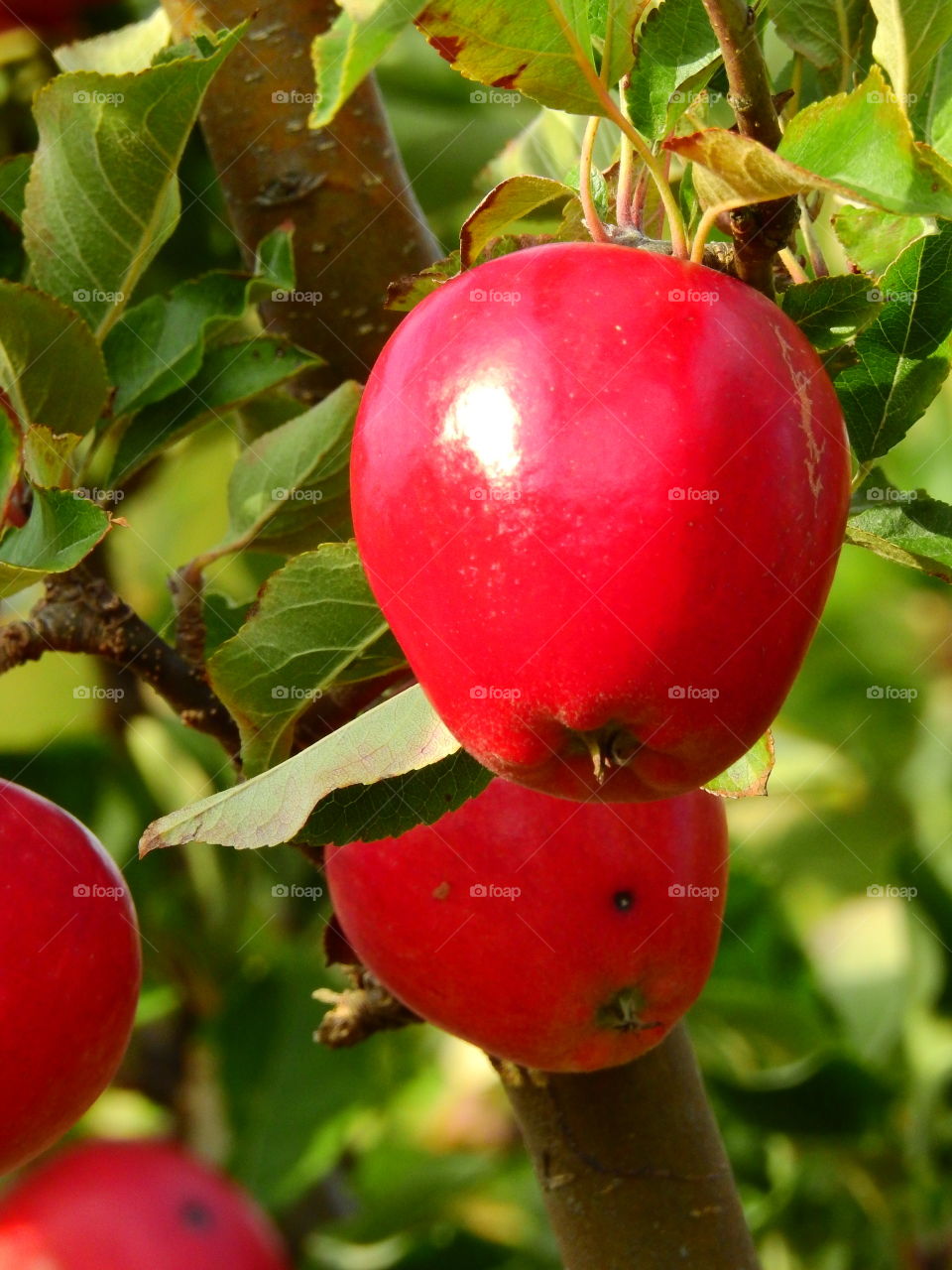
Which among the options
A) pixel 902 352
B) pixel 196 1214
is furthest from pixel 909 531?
pixel 196 1214

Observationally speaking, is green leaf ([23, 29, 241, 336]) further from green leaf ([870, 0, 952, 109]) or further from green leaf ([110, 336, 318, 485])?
green leaf ([870, 0, 952, 109])

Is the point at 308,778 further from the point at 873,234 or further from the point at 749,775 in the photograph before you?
the point at 873,234

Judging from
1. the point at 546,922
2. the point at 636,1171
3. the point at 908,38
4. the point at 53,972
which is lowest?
the point at 636,1171

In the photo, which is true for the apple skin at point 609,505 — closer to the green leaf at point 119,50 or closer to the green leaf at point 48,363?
the green leaf at point 48,363

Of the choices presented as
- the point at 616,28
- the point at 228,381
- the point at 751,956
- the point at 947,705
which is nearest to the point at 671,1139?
the point at 228,381

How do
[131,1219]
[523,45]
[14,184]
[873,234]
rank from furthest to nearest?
[131,1219], [14,184], [873,234], [523,45]

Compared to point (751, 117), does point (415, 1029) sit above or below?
below
